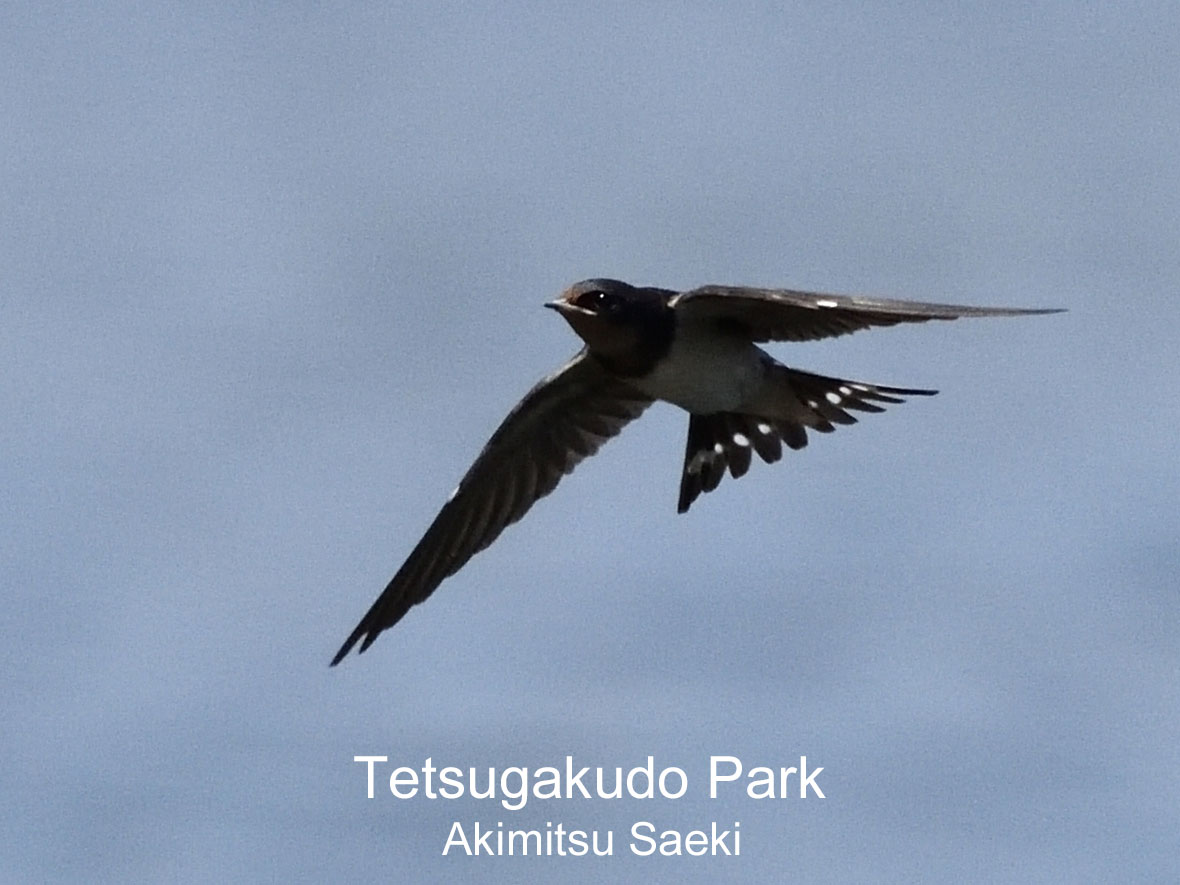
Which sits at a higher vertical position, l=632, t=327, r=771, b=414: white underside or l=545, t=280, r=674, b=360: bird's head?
l=545, t=280, r=674, b=360: bird's head

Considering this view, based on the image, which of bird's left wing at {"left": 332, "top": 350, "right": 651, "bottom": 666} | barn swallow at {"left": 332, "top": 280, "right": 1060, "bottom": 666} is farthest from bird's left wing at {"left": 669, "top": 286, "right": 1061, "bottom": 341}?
bird's left wing at {"left": 332, "top": 350, "right": 651, "bottom": 666}

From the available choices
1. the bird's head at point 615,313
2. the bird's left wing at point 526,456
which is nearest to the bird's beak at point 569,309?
the bird's head at point 615,313

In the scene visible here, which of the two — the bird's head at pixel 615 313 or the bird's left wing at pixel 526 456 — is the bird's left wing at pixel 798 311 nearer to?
the bird's head at pixel 615 313

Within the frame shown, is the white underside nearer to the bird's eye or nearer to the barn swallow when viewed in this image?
the barn swallow

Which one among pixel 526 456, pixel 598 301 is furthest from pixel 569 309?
pixel 526 456

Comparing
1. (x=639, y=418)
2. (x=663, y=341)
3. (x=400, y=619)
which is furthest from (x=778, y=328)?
(x=400, y=619)

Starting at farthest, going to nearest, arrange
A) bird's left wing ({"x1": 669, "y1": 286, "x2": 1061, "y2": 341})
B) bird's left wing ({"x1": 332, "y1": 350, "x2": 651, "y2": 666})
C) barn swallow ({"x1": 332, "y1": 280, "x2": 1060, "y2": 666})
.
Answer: bird's left wing ({"x1": 332, "y1": 350, "x2": 651, "y2": 666}) < barn swallow ({"x1": 332, "y1": 280, "x2": 1060, "y2": 666}) < bird's left wing ({"x1": 669, "y1": 286, "x2": 1061, "y2": 341})
